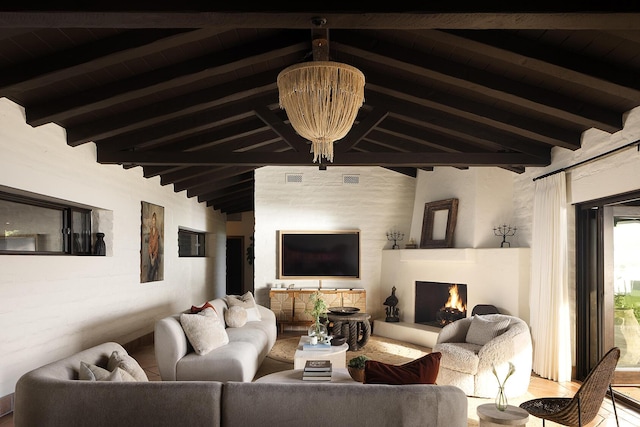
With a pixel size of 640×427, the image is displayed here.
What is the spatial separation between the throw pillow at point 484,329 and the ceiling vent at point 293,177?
4.59 metres

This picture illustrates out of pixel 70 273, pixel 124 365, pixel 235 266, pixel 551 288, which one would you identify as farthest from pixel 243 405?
pixel 235 266

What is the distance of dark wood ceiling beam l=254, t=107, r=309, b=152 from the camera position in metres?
5.52

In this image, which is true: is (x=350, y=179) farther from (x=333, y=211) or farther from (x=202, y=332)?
(x=202, y=332)

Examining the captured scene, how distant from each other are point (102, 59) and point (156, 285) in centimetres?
514

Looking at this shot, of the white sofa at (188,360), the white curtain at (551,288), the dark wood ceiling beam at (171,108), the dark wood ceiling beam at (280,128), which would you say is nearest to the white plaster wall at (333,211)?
the dark wood ceiling beam at (280,128)

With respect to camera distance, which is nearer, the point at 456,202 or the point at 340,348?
the point at 340,348

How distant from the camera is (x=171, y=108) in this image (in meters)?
4.92

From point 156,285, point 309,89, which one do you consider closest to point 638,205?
point 309,89

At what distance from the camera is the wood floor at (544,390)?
4.11 m

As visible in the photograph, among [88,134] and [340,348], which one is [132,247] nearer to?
[88,134]

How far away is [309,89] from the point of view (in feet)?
9.94

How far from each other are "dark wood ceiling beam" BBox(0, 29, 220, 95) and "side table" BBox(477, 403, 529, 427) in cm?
310
